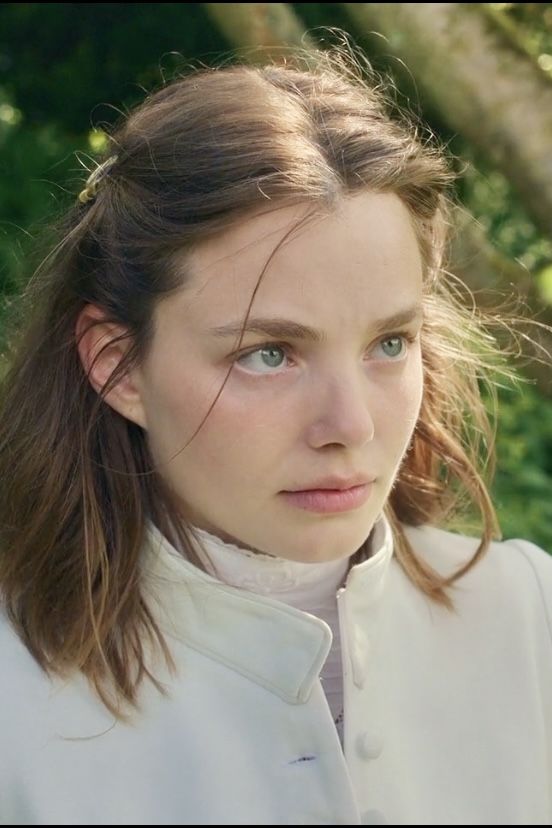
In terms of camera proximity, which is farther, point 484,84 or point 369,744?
point 484,84

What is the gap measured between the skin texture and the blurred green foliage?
1.38 metres

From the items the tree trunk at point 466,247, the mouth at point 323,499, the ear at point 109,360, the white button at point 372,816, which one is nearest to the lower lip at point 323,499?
the mouth at point 323,499

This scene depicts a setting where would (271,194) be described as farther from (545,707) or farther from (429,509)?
(545,707)

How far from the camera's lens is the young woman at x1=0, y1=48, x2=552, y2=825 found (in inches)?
79.1

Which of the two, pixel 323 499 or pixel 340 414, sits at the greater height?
pixel 340 414

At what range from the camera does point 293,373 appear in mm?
2002

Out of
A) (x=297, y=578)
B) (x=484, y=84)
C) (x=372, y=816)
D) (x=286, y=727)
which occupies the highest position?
(x=484, y=84)

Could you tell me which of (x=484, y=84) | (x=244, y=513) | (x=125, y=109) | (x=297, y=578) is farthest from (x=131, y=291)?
(x=125, y=109)

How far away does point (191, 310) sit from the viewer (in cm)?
203

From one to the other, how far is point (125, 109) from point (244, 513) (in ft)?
6.37

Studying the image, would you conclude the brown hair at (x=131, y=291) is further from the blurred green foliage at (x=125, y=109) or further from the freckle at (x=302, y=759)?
the blurred green foliage at (x=125, y=109)

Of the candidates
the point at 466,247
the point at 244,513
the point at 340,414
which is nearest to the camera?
the point at 340,414

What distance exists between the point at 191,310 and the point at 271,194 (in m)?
0.21

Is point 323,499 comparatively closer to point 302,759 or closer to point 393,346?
point 393,346
